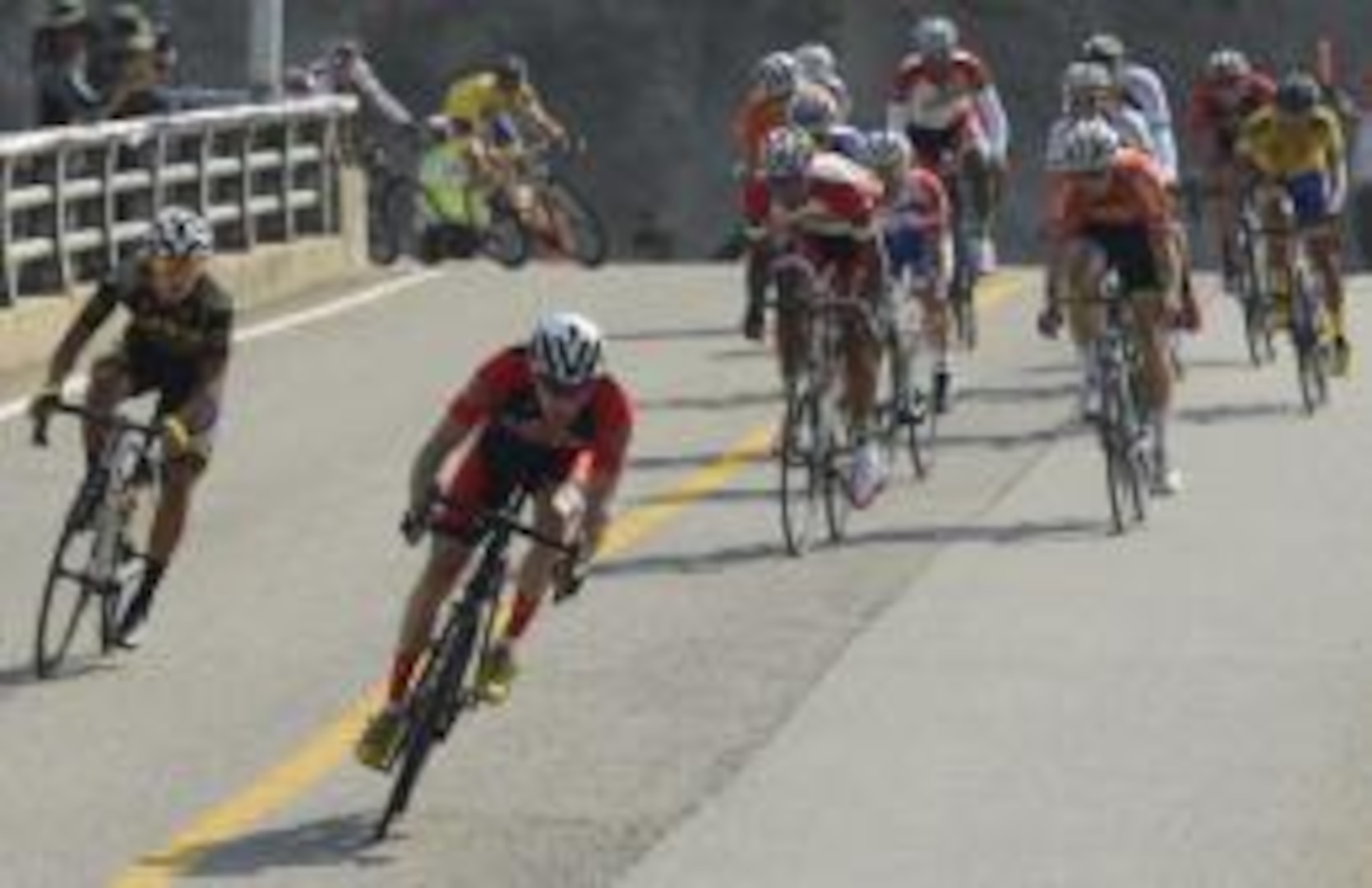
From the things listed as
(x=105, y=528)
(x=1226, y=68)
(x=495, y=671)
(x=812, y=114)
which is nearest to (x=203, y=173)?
(x=1226, y=68)

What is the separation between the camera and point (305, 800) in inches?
498

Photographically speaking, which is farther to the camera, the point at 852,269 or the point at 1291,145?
the point at 1291,145

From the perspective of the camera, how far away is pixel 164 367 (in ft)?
50.3

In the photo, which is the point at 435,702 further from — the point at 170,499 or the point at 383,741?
the point at 170,499

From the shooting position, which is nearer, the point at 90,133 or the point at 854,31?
the point at 90,133

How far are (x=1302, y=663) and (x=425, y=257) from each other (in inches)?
757

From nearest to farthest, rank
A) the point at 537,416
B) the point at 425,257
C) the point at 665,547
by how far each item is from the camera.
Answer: the point at 537,416 → the point at 665,547 → the point at 425,257

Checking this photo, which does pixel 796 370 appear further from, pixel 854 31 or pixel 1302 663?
pixel 854 31

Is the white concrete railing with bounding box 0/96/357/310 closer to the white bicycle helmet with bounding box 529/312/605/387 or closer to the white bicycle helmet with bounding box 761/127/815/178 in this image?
the white bicycle helmet with bounding box 761/127/815/178

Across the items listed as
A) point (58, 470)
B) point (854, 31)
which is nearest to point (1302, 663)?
point (58, 470)

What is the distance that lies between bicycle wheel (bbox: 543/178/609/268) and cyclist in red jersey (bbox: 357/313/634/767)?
2073 centimetres

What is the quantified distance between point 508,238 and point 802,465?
15.3 meters

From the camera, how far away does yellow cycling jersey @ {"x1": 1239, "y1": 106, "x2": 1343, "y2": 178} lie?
928 inches

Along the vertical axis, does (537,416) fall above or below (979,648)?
above
